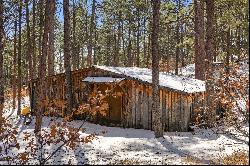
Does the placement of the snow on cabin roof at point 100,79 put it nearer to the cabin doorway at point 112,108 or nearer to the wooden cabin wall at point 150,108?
the cabin doorway at point 112,108

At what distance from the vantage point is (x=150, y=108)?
20.6 m

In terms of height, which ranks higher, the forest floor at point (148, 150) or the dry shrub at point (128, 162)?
the dry shrub at point (128, 162)

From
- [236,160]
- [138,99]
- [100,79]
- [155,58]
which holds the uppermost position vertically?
[155,58]

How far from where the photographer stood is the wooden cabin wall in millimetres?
20234

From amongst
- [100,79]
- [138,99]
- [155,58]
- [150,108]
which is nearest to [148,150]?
[155,58]

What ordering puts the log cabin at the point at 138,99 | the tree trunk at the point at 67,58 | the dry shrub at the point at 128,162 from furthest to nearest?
1. the tree trunk at the point at 67,58
2. the log cabin at the point at 138,99
3. the dry shrub at the point at 128,162

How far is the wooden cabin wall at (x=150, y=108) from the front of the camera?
2023 cm

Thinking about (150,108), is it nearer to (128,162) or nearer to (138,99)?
(138,99)

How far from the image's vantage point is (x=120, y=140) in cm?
1631

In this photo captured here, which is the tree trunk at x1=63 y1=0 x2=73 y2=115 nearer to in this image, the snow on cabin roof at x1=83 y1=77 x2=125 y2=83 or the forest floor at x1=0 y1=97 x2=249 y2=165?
the snow on cabin roof at x1=83 y1=77 x2=125 y2=83

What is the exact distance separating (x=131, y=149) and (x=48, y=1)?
6869 mm

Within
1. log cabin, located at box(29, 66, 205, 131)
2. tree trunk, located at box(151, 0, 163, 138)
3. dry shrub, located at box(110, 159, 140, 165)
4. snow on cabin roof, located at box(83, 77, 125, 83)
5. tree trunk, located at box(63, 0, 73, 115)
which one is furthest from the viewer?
tree trunk, located at box(63, 0, 73, 115)

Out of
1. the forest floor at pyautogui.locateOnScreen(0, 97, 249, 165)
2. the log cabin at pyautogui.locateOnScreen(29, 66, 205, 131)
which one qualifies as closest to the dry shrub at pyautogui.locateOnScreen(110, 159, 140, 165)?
the forest floor at pyautogui.locateOnScreen(0, 97, 249, 165)

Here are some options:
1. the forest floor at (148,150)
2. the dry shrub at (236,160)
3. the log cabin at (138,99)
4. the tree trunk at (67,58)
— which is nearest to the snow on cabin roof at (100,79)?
the log cabin at (138,99)
